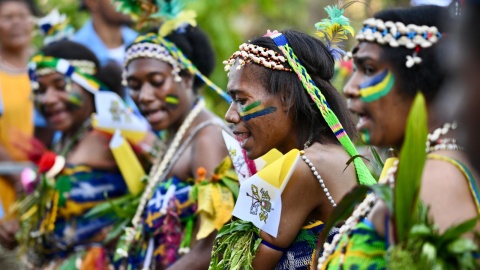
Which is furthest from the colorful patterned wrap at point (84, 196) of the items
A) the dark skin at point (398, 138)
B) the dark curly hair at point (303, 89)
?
the dark skin at point (398, 138)

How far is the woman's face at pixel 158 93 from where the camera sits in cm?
512

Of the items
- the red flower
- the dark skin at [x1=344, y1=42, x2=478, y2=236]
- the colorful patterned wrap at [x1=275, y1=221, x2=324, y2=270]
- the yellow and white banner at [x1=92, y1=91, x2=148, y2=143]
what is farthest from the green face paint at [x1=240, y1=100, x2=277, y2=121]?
the red flower

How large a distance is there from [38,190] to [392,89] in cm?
362

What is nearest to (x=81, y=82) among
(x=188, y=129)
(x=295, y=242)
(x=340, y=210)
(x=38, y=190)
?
(x=38, y=190)

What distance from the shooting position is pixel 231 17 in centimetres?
959

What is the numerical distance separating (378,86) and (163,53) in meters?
2.59

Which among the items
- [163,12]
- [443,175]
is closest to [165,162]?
[163,12]

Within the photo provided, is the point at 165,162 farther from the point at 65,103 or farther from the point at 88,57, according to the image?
the point at 88,57

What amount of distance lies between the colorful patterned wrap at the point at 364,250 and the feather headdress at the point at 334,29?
47.0 inches

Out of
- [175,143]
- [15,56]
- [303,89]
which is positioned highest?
[303,89]

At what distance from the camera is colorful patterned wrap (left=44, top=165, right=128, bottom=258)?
5660 mm

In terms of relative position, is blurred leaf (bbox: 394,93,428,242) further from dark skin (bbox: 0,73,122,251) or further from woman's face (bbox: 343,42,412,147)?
dark skin (bbox: 0,73,122,251)

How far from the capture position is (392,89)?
2807 millimetres

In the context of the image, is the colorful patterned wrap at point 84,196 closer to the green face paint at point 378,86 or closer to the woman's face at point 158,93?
the woman's face at point 158,93
